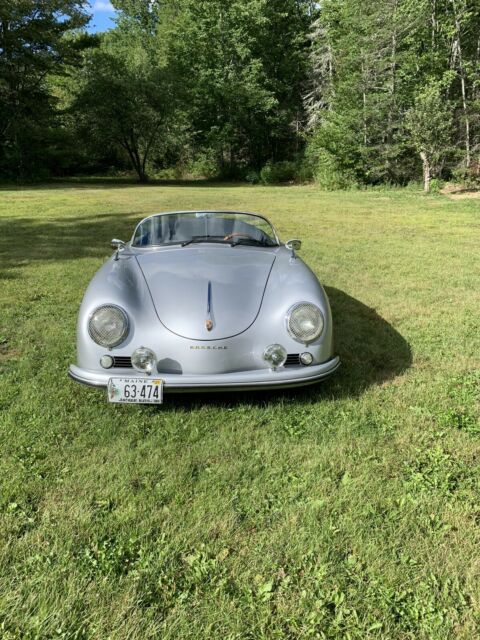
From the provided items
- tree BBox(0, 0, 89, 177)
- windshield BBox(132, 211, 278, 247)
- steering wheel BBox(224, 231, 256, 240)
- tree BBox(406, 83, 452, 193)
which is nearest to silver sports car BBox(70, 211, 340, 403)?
windshield BBox(132, 211, 278, 247)

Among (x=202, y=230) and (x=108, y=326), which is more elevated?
(x=202, y=230)

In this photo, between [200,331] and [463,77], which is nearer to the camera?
[200,331]

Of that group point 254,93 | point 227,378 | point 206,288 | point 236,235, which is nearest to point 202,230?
point 236,235

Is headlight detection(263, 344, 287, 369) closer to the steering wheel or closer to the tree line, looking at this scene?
the steering wheel

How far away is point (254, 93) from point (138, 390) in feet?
115

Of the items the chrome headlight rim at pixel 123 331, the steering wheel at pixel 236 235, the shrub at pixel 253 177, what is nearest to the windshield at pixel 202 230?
the steering wheel at pixel 236 235

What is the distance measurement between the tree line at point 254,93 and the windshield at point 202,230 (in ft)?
58.5

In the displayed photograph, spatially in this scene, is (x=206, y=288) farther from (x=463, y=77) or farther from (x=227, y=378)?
(x=463, y=77)

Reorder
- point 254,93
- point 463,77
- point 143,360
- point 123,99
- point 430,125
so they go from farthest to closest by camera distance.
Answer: point 254,93 < point 123,99 < point 463,77 < point 430,125 < point 143,360

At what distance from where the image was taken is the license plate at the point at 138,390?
8.45ft

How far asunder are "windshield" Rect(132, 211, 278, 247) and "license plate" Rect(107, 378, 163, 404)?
1725mm

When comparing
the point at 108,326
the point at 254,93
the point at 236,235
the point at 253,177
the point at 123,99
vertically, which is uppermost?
the point at 254,93

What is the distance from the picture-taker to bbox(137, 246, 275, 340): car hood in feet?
9.12

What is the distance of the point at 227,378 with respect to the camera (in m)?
2.65
